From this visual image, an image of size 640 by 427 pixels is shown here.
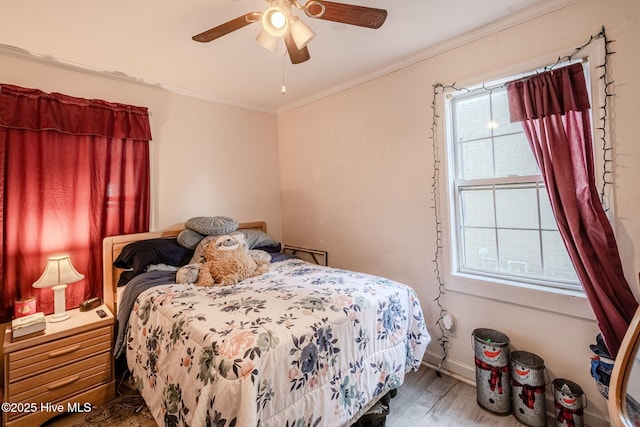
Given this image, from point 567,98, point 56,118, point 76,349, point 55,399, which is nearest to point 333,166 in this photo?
point 567,98

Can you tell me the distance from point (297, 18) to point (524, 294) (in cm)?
216

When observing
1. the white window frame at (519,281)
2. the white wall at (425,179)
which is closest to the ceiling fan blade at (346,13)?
the white wall at (425,179)

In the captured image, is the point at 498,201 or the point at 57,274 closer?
the point at 57,274

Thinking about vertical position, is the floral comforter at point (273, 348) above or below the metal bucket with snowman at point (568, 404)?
above

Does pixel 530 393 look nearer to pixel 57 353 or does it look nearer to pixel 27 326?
pixel 57 353

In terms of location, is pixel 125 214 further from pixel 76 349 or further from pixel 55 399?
pixel 55 399

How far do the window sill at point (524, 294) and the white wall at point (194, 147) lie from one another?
91.7 inches

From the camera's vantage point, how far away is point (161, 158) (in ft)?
9.16

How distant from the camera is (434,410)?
185cm

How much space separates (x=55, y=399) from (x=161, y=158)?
6.52 feet

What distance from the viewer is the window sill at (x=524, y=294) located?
A: 66.5 inches

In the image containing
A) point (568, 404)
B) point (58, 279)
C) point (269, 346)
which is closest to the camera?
point (269, 346)

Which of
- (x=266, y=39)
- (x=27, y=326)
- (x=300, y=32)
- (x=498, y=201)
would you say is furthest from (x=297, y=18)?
(x=27, y=326)

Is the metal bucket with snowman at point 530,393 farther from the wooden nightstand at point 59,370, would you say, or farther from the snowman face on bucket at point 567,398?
the wooden nightstand at point 59,370
